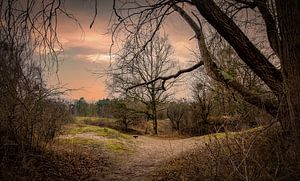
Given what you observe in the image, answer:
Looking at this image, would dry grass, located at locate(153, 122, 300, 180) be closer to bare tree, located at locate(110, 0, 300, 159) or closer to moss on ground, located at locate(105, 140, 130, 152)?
bare tree, located at locate(110, 0, 300, 159)

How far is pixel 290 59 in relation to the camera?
5.68 m

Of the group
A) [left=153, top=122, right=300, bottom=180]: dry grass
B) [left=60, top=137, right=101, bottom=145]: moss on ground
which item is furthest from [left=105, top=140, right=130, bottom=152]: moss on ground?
[left=153, top=122, right=300, bottom=180]: dry grass

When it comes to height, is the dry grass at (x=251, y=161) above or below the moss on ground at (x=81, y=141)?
above

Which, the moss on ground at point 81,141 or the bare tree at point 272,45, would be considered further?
the moss on ground at point 81,141

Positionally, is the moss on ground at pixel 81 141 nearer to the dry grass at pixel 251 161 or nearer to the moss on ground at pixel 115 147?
the moss on ground at pixel 115 147

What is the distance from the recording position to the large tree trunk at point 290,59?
5430mm

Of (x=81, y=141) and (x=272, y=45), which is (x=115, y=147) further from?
(x=272, y=45)

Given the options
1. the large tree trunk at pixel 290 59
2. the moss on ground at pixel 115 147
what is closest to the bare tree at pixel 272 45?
the large tree trunk at pixel 290 59

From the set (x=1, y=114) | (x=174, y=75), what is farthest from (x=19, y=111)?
(x=174, y=75)

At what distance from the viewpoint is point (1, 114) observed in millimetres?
7770

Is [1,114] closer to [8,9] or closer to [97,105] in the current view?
Result: [8,9]

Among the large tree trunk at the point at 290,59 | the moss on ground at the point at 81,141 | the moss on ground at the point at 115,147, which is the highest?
the large tree trunk at the point at 290,59

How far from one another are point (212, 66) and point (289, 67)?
2.25m

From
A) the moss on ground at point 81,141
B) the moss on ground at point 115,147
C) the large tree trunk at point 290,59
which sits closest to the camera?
the large tree trunk at point 290,59
